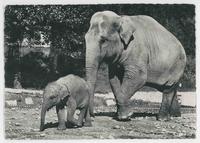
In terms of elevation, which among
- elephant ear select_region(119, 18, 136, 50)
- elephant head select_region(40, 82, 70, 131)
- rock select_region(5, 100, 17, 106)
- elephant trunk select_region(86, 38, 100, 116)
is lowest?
rock select_region(5, 100, 17, 106)

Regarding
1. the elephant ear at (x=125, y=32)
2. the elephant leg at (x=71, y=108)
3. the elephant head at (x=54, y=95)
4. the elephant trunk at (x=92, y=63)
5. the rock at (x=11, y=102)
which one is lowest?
the rock at (x=11, y=102)

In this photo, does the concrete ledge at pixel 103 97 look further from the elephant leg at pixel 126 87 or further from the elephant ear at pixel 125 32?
the elephant ear at pixel 125 32

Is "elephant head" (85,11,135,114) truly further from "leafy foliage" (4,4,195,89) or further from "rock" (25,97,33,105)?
"rock" (25,97,33,105)

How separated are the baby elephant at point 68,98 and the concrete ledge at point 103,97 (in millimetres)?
419

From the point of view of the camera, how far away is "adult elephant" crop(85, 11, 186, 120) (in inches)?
315

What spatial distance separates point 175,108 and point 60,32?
5.43ft

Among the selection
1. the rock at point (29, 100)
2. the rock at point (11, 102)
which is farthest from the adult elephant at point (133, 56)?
the rock at point (11, 102)

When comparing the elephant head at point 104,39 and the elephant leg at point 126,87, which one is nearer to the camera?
the elephant head at point 104,39

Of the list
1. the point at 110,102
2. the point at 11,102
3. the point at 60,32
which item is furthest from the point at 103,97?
the point at 11,102

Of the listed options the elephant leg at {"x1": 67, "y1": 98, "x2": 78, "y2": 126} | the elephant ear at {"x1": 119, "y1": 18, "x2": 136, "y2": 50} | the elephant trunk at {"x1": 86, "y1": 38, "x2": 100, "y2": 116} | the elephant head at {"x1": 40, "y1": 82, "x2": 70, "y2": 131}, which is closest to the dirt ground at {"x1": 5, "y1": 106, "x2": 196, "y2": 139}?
the elephant leg at {"x1": 67, "y1": 98, "x2": 78, "y2": 126}

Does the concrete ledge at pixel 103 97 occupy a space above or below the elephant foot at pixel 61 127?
above

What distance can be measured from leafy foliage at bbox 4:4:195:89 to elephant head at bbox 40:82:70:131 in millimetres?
491

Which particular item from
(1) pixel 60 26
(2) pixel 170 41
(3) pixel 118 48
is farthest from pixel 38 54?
(2) pixel 170 41

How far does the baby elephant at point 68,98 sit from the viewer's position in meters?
7.78
